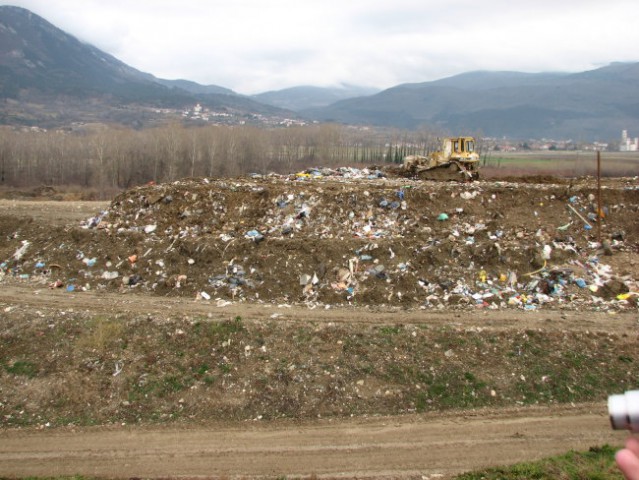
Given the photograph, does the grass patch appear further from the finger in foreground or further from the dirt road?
the finger in foreground

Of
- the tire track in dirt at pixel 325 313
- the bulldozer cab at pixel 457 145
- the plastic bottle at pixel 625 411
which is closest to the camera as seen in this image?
the plastic bottle at pixel 625 411

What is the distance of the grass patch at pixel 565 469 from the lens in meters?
6.56

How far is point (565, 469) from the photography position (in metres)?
6.77

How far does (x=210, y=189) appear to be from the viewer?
15.6m

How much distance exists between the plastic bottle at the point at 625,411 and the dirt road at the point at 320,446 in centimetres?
626

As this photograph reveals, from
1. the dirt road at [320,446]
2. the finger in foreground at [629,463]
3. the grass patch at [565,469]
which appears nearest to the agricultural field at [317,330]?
the dirt road at [320,446]

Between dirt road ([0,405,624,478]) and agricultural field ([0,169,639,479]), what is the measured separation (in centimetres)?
3

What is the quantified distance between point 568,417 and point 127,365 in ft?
27.0

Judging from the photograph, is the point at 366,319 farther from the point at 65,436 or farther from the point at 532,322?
the point at 65,436

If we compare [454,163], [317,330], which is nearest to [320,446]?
[317,330]

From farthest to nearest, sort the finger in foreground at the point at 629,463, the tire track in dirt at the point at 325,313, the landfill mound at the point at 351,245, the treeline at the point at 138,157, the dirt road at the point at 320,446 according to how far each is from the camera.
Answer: the treeline at the point at 138,157 → the landfill mound at the point at 351,245 → the tire track in dirt at the point at 325,313 → the dirt road at the point at 320,446 → the finger in foreground at the point at 629,463

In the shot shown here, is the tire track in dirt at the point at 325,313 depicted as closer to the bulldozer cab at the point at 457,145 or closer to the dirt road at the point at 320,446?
the dirt road at the point at 320,446

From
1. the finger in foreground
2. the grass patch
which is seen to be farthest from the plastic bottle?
the grass patch

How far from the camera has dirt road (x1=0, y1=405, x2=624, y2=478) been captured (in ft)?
24.2
